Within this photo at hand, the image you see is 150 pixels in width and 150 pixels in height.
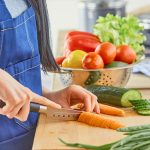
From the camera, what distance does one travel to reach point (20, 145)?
1.42 m

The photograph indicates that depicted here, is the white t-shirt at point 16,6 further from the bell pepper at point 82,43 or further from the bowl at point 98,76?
the bell pepper at point 82,43

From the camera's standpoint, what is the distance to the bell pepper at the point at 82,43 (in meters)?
1.85

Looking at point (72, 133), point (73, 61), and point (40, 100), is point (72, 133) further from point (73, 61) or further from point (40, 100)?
point (73, 61)

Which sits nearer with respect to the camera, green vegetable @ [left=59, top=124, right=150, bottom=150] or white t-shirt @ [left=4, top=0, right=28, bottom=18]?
green vegetable @ [left=59, top=124, right=150, bottom=150]

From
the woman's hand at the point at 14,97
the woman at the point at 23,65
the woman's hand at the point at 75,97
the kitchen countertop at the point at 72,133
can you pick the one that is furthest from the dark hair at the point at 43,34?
the woman's hand at the point at 14,97

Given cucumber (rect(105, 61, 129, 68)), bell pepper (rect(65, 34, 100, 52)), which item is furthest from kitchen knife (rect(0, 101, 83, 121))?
bell pepper (rect(65, 34, 100, 52))

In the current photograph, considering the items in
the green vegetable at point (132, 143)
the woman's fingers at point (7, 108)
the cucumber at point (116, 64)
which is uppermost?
the woman's fingers at point (7, 108)

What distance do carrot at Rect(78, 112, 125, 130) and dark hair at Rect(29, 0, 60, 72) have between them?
0.98 feet

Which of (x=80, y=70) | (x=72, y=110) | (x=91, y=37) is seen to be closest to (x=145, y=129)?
(x=72, y=110)

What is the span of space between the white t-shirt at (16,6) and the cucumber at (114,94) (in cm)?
32

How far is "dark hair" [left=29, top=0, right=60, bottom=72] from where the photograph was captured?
155 centimetres

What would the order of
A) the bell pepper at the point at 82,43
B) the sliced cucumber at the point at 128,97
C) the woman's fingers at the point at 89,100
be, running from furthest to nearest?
the bell pepper at the point at 82,43 < the sliced cucumber at the point at 128,97 < the woman's fingers at the point at 89,100

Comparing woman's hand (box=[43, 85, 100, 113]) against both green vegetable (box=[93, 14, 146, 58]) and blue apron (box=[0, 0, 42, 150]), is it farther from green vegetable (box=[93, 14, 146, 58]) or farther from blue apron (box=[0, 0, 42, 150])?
green vegetable (box=[93, 14, 146, 58])

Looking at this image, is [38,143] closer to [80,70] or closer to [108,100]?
[108,100]
